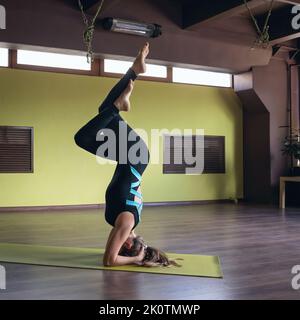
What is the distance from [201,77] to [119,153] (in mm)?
5265

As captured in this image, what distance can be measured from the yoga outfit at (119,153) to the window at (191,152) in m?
4.46

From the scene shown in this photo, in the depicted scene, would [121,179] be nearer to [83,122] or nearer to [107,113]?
[107,113]

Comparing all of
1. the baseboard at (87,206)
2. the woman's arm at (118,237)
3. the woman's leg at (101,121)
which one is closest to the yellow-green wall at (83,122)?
the baseboard at (87,206)

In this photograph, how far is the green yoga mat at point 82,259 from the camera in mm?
3006

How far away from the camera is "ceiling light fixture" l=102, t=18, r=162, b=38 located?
5750 millimetres

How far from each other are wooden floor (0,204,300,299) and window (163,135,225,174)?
0.89 metres

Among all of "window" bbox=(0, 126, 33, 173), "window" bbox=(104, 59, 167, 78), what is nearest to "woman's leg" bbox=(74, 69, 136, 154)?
"window" bbox=(0, 126, 33, 173)

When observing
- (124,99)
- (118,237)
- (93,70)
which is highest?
(93,70)

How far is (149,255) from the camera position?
3.16 m

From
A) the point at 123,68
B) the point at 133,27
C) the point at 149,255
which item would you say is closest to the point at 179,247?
the point at 149,255

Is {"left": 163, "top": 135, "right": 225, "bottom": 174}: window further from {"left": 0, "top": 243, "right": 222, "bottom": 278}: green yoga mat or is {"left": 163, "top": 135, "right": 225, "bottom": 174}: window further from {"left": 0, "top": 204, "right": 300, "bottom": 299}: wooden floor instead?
{"left": 0, "top": 243, "right": 222, "bottom": 278}: green yoga mat

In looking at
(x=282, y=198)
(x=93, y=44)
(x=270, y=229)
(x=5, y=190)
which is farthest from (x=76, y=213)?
(x=282, y=198)
